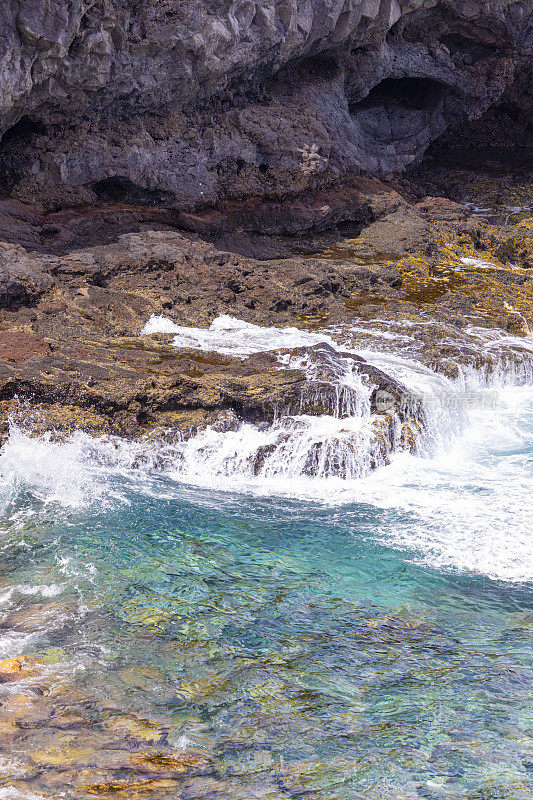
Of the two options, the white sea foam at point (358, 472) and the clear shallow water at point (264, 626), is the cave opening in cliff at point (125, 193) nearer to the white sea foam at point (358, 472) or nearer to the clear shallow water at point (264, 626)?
the white sea foam at point (358, 472)

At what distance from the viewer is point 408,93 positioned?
22781 millimetres

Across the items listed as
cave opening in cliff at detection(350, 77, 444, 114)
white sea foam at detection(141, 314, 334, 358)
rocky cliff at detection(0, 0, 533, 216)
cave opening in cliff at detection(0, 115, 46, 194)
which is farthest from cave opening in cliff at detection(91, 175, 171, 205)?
cave opening in cliff at detection(350, 77, 444, 114)

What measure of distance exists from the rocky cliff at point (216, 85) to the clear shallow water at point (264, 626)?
24.9ft

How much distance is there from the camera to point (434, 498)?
885 cm

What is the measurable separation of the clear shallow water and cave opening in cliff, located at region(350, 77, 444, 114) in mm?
15453

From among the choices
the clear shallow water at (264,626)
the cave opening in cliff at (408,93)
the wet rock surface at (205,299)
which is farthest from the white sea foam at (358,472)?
the cave opening in cliff at (408,93)

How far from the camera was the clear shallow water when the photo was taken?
15.0ft

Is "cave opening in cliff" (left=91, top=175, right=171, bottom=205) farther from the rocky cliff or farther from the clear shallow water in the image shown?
the clear shallow water

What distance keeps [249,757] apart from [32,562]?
10.5ft

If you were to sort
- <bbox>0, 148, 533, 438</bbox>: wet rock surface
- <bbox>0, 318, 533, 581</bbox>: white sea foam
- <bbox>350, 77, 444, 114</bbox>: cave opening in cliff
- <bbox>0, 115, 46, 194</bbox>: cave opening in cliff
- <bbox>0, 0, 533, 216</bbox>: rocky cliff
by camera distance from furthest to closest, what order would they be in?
<bbox>350, 77, 444, 114</bbox>: cave opening in cliff → <bbox>0, 115, 46, 194</bbox>: cave opening in cliff → <bbox>0, 0, 533, 216</bbox>: rocky cliff → <bbox>0, 148, 533, 438</bbox>: wet rock surface → <bbox>0, 318, 533, 581</bbox>: white sea foam

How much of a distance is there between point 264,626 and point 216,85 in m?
13.3

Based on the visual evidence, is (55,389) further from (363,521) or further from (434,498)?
(434,498)

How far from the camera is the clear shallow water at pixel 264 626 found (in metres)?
4.58

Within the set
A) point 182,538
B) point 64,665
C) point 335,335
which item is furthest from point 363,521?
point 335,335
